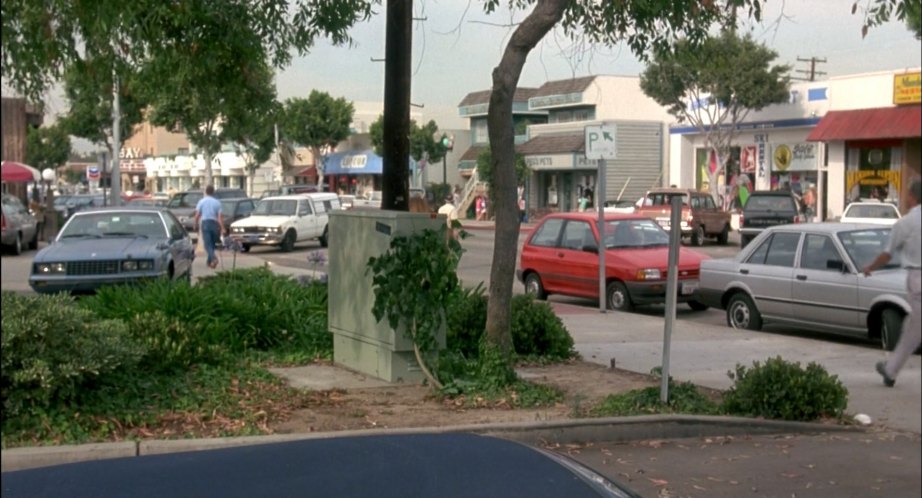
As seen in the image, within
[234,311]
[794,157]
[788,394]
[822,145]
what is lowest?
[788,394]

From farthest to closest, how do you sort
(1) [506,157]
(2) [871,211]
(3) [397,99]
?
(2) [871,211] < (3) [397,99] < (1) [506,157]

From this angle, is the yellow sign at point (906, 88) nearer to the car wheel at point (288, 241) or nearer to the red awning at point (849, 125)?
the red awning at point (849, 125)

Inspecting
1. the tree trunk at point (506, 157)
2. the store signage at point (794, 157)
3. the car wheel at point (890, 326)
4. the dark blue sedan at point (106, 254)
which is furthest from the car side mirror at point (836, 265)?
the store signage at point (794, 157)

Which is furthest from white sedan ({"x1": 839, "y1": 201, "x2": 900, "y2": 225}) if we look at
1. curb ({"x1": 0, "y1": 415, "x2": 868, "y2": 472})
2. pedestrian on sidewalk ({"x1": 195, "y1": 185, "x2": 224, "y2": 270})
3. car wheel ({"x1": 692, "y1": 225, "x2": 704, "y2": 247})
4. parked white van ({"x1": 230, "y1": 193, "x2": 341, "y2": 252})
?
parked white van ({"x1": 230, "y1": 193, "x2": 341, "y2": 252})

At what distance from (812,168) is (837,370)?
20.0 metres

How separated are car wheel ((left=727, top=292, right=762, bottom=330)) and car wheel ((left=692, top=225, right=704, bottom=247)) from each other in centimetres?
1000

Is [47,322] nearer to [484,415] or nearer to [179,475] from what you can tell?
[484,415]

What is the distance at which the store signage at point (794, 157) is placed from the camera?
28.9 m

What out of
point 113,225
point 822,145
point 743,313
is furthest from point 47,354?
point 822,145

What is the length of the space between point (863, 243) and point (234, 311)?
24.5ft

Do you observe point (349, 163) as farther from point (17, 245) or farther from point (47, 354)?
point (47, 354)

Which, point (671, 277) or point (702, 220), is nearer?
point (671, 277)

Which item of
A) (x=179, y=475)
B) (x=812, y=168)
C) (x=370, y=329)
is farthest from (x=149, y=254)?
(x=812, y=168)

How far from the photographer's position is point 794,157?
29297 mm
